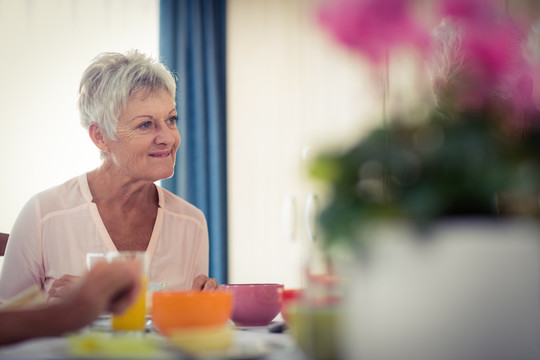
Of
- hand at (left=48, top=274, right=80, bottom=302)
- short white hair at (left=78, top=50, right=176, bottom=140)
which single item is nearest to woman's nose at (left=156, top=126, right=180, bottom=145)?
short white hair at (left=78, top=50, right=176, bottom=140)

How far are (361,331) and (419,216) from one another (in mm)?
122

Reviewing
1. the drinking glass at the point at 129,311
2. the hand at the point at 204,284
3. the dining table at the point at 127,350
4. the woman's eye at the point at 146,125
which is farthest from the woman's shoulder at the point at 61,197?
the dining table at the point at 127,350

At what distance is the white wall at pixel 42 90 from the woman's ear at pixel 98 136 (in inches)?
55.2

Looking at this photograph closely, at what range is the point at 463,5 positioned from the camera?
1.88 ft

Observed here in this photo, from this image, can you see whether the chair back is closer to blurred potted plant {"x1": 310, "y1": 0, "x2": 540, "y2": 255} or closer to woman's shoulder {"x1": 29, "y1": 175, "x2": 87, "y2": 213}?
woman's shoulder {"x1": 29, "y1": 175, "x2": 87, "y2": 213}

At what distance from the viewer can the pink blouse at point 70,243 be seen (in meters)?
1.76

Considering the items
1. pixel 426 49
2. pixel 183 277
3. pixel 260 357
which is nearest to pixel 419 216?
pixel 426 49

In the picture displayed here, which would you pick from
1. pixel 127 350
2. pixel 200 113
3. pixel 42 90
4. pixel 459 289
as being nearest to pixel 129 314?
pixel 127 350

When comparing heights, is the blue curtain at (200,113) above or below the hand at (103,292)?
above

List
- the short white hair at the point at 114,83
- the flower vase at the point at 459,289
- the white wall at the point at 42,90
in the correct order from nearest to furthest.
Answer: the flower vase at the point at 459,289 < the short white hair at the point at 114,83 < the white wall at the point at 42,90

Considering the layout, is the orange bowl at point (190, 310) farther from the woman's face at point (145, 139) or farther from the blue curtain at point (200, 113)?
the blue curtain at point (200, 113)

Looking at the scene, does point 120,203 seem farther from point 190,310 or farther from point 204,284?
point 190,310

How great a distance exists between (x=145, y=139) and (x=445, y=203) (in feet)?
5.21

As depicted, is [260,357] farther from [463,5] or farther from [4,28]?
[4,28]
